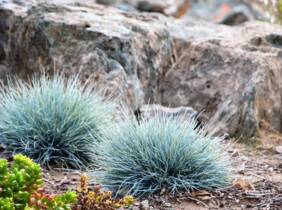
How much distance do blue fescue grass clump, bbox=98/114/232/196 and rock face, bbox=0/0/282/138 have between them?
4.78ft

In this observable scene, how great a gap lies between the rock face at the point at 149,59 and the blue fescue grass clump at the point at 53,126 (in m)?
0.84

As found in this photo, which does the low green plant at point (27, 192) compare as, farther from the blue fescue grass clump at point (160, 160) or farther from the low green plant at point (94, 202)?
the blue fescue grass clump at point (160, 160)

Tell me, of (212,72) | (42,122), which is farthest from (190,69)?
(42,122)

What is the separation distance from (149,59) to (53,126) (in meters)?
1.87

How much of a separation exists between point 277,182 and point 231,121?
1.50 meters

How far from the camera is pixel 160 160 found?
146 inches

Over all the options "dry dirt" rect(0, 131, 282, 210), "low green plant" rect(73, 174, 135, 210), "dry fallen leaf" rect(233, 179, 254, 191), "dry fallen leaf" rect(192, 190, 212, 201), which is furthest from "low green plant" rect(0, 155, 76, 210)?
"dry fallen leaf" rect(233, 179, 254, 191)

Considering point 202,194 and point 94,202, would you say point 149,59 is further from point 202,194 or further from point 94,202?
point 94,202

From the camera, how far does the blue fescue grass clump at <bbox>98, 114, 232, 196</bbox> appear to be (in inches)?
146

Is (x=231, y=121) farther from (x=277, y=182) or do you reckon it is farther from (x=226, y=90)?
(x=277, y=182)

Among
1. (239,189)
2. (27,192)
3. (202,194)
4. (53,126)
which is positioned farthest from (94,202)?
(53,126)

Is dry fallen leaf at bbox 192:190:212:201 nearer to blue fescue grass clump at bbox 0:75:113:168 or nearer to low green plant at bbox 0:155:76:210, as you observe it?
blue fescue grass clump at bbox 0:75:113:168

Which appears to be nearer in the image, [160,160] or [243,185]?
[160,160]

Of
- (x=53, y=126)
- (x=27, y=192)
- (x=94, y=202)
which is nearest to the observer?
(x=27, y=192)
